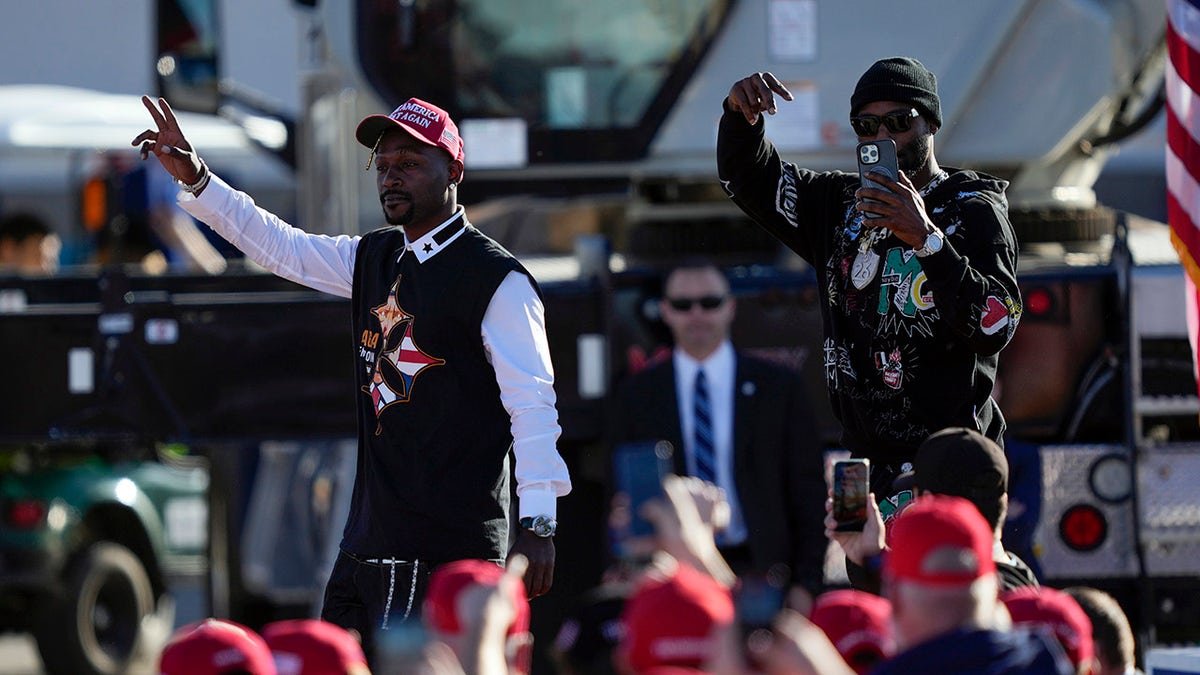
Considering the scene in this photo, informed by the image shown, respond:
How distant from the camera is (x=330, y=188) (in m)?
8.70

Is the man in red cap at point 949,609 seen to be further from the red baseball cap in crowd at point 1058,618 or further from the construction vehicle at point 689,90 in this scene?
the construction vehicle at point 689,90

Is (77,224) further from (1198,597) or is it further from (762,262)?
(1198,597)

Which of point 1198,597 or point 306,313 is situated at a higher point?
point 306,313

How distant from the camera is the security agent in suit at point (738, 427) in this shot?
26.3 feet

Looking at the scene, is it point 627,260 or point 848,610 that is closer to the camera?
point 848,610

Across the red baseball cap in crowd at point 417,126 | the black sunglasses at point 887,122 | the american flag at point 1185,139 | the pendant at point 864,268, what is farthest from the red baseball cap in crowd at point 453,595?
the american flag at point 1185,139

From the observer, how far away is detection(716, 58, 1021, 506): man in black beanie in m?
5.01

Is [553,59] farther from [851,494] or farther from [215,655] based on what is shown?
[215,655]

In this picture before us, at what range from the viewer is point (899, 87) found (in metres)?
5.13

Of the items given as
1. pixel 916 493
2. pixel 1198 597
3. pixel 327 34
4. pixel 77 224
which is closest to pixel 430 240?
pixel 916 493

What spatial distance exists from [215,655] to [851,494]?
1.69 meters

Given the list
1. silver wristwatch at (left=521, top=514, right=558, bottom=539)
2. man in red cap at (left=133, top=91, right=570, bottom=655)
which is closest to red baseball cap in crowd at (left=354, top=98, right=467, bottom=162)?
man in red cap at (left=133, top=91, right=570, bottom=655)

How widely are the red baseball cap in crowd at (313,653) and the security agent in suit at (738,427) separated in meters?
4.35

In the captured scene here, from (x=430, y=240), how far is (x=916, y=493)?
155 centimetres
